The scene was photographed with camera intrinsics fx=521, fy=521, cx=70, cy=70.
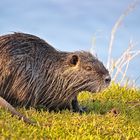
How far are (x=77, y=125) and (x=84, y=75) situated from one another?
146cm

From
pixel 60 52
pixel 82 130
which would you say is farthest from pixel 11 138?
pixel 60 52

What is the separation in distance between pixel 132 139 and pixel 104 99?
3128 millimetres

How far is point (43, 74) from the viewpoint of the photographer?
7.07 meters

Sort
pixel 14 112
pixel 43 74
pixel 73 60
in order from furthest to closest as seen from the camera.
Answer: pixel 73 60, pixel 43 74, pixel 14 112

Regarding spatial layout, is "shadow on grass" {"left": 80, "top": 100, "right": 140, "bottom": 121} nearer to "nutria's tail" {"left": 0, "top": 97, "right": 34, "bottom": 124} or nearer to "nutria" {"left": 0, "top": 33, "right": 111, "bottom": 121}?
"nutria" {"left": 0, "top": 33, "right": 111, "bottom": 121}

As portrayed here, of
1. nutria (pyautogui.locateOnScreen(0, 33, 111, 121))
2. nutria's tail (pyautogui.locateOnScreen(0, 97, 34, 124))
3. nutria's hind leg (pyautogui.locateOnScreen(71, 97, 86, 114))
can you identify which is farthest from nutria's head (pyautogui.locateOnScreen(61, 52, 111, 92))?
nutria's tail (pyautogui.locateOnScreen(0, 97, 34, 124))

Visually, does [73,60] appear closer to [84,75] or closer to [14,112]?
[84,75]

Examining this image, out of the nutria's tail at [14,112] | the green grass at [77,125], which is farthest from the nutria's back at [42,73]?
the nutria's tail at [14,112]

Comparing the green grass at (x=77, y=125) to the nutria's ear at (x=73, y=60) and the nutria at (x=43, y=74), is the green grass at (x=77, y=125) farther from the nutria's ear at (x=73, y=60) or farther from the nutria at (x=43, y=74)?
the nutria's ear at (x=73, y=60)

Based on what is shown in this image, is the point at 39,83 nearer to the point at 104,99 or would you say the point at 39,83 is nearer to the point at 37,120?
the point at 37,120

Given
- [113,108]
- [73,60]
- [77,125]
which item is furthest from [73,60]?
[77,125]

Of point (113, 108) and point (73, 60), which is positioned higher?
point (73, 60)

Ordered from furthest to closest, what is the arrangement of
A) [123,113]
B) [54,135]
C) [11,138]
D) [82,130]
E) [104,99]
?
[104,99] → [123,113] → [82,130] → [54,135] → [11,138]

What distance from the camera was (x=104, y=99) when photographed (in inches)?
340
